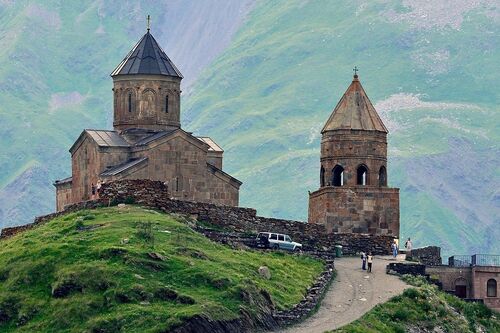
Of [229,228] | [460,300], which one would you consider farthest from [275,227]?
[460,300]

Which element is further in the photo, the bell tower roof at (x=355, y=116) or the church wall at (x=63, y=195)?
the church wall at (x=63, y=195)

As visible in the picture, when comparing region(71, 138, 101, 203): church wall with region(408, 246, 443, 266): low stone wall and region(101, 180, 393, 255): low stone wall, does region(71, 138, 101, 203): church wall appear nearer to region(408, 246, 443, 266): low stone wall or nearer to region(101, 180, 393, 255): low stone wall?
region(101, 180, 393, 255): low stone wall

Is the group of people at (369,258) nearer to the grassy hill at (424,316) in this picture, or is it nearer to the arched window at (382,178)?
the grassy hill at (424,316)

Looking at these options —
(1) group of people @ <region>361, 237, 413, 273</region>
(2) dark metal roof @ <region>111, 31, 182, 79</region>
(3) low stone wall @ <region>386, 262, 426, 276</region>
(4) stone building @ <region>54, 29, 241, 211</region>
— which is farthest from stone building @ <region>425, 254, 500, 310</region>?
(2) dark metal roof @ <region>111, 31, 182, 79</region>

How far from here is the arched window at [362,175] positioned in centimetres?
8656

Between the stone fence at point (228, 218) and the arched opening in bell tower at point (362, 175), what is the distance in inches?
154

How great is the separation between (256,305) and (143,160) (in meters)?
22.6

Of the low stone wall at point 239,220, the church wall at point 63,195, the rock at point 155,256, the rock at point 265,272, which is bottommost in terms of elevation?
the rock at point 265,272

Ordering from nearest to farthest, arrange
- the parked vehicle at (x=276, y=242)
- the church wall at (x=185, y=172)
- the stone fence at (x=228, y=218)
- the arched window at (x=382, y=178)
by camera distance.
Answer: the stone fence at (x=228, y=218) < the parked vehicle at (x=276, y=242) < the church wall at (x=185, y=172) < the arched window at (x=382, y=178)

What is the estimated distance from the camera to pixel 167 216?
73.9m

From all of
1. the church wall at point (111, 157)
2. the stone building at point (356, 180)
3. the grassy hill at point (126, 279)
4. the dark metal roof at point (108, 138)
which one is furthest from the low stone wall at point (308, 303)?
the dark metal roof at point (108, 138)

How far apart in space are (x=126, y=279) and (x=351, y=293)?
40.0 feet

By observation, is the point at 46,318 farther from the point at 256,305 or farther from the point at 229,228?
the point at 229,228

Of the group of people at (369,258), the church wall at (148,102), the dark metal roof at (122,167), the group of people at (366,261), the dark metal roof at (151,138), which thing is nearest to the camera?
the group of people at (366,261)
